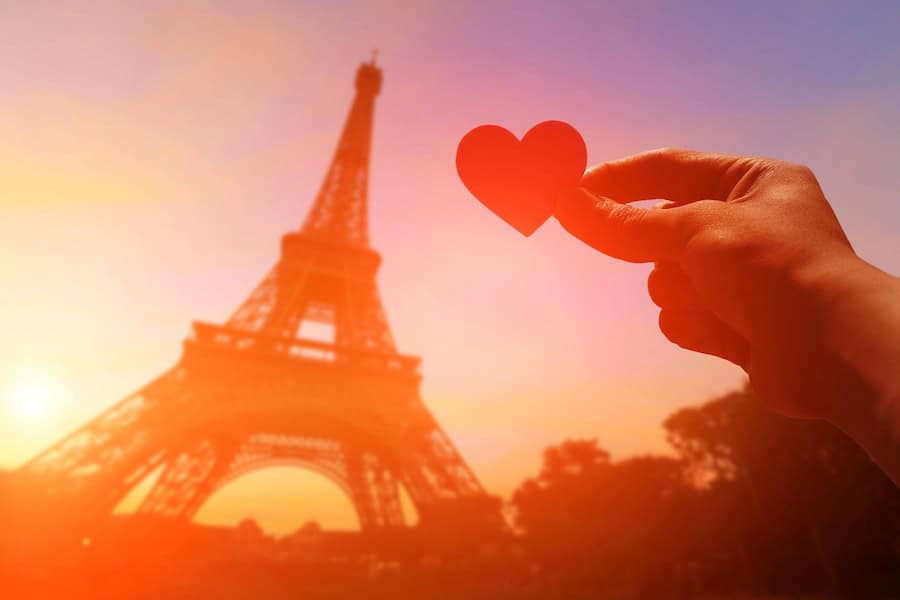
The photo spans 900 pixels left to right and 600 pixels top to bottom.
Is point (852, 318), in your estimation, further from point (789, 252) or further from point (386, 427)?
point (386, 427)

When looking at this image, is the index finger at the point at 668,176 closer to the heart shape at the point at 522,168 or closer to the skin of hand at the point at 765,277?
the skin of hand at the point at 765,277

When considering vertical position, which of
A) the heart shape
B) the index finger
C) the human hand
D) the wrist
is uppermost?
the heart shape

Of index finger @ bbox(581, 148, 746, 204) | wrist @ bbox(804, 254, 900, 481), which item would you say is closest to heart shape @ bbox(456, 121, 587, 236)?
index finger @ bbox(581, 148, 746, 204)

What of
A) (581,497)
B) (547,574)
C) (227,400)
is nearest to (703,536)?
(581,497)

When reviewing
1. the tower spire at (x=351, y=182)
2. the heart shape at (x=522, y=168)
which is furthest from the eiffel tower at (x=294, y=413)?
the heart shape at (x=522, y=168)

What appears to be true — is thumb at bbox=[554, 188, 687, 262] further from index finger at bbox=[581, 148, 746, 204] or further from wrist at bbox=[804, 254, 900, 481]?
wrist at bbox=[804, 254, 900, 481]

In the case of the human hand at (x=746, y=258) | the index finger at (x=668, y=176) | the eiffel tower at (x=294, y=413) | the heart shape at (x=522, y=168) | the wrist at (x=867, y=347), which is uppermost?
the eiffel tower at (x=294, y=413)
